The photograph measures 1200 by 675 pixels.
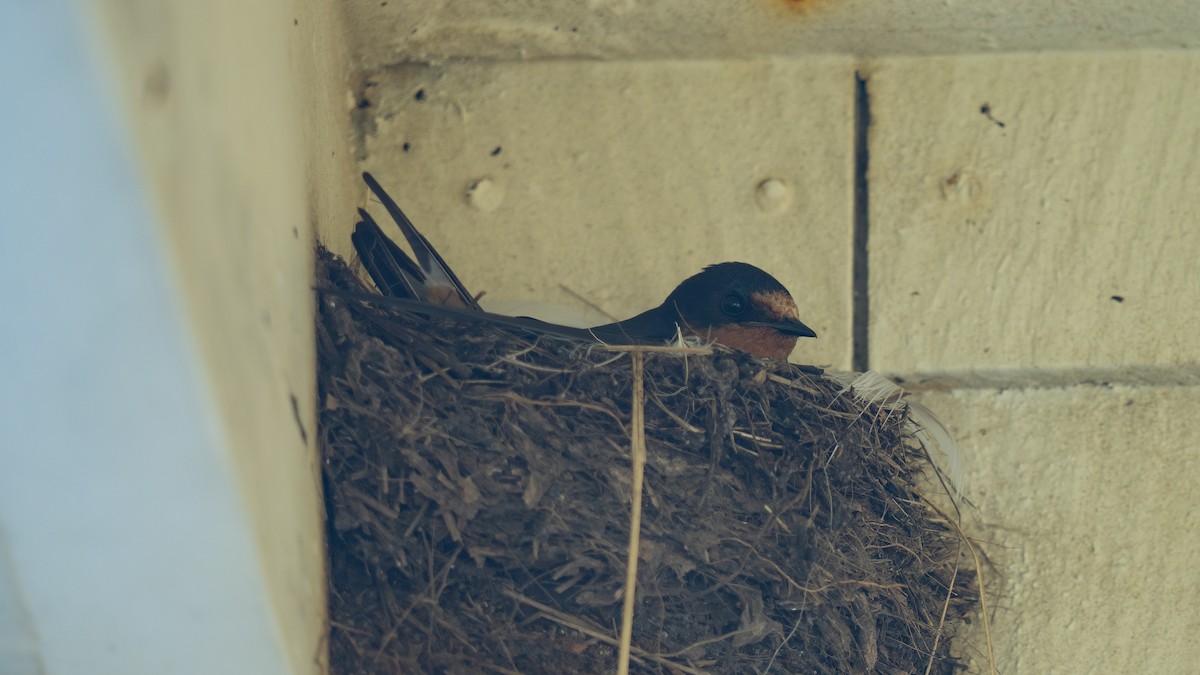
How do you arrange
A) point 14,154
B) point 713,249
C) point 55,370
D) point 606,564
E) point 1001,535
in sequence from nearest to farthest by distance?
point 14,154, point 55,370, point 606,564, point 1001,535, point 713,249

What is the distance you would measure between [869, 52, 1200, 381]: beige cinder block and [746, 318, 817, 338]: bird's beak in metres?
0.28

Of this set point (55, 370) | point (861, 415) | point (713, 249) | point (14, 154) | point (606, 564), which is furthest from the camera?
point (713, 249)

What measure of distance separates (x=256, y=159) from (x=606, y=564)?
99 centimetres

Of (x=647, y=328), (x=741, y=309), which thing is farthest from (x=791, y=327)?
(x=647, y=328)

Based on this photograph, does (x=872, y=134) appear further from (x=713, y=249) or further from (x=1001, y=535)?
(x=1001, y=535)

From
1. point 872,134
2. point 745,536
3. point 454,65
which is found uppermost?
point 454,65

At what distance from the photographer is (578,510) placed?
2.50 metres

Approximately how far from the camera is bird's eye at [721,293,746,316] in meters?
3.36

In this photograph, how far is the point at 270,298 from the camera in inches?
84.3

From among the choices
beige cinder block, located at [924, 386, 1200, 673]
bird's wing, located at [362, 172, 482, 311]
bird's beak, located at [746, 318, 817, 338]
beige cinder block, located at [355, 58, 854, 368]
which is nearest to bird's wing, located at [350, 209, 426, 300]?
bird's wing, located at [362, 172, 482, 311]

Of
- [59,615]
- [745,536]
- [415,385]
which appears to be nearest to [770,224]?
[745,536]

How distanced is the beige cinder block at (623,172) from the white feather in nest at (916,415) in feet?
1.12

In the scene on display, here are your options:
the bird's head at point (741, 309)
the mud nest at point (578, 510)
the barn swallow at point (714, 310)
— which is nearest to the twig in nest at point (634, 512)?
the mud nest at point (578, 510)

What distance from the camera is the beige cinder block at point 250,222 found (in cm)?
169
